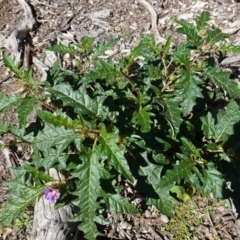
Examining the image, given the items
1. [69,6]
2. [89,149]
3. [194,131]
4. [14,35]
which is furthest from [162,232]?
[69,6]

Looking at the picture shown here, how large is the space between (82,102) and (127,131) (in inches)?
14.9

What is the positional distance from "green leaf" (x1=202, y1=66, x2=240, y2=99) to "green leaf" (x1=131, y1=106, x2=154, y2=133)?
44 cm

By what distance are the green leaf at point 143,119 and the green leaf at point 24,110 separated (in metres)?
0.62

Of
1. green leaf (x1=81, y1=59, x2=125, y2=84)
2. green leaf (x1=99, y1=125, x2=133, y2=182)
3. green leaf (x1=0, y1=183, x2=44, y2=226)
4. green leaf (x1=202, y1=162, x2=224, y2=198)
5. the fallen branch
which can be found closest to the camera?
green leaf (x1=99, y1=125, x2=133, y2=182)

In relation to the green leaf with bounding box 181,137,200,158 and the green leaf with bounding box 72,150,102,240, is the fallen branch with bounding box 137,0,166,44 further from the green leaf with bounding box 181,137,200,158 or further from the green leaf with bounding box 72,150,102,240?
the green leaf with bounding box 72,150,102,240

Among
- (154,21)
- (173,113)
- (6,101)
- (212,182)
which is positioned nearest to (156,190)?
(212,182)

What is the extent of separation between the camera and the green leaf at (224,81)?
275cm

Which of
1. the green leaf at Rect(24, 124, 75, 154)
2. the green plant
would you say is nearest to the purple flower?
the green plant

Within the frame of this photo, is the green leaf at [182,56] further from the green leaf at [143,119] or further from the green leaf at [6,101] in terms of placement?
the green leaf at [6,101]

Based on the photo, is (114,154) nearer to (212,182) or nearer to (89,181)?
(89,181)

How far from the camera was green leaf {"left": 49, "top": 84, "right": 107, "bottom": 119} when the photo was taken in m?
2.67

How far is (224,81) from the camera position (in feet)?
9.12

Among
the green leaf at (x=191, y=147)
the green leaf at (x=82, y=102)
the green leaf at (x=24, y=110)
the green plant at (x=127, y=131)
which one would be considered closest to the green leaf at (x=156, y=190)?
the green plant at (x=127, y=131)

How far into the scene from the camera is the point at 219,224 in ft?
11.8
